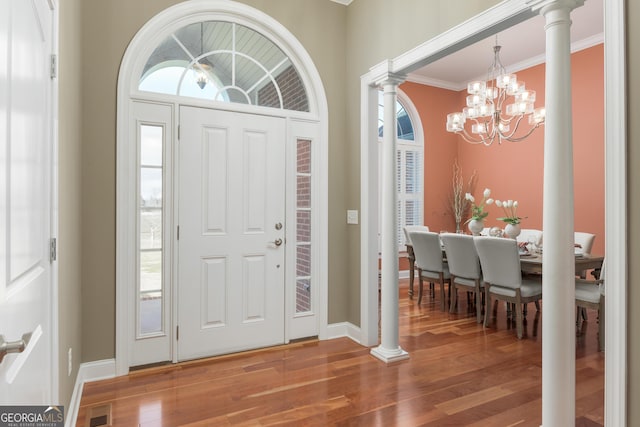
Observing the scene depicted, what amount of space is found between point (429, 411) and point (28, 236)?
2.26m

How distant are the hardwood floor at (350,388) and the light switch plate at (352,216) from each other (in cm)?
114

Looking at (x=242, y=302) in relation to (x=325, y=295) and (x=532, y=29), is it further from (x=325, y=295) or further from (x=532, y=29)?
(x=532, y=29)

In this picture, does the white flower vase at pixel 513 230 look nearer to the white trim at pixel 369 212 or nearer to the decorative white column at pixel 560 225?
the white trim at pixel 369 212

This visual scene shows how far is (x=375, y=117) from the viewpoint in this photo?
11.1ft

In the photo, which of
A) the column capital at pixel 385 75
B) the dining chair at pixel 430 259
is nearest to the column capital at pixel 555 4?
the column capital at pixel 385 75

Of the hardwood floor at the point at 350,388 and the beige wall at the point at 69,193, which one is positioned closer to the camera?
the beige wall at the point at 69,193

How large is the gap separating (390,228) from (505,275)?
4.65ft

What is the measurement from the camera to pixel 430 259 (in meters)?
4.61

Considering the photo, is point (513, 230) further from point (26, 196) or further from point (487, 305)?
point (26, 196)

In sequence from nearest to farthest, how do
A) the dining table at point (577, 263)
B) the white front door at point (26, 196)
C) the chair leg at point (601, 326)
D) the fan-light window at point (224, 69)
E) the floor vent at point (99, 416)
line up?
the white front door at point (26, 196) → the floor vent at point (99, 416) → the fan-light window at point (224, 69) → the chair leg at point (601, 326) → the dining table at point (577, 263)

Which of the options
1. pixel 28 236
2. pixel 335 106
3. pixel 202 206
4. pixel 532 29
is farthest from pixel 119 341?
pixel 532 29

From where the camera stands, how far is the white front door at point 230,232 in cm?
297

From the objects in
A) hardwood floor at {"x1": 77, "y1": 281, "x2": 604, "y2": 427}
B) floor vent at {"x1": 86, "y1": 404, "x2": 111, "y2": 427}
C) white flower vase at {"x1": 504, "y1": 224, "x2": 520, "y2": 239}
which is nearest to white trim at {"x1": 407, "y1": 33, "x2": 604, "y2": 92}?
white flower vase at {"x1": 504, "y1": 224, "x2": 520, "y2": 239}

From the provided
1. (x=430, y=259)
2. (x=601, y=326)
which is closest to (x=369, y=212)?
(x=430, y=259)
